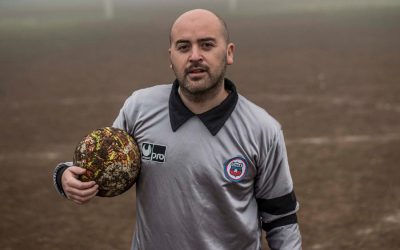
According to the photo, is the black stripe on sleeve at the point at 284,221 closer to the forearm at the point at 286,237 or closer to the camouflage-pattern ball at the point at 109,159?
the forearm at the point at 286,237

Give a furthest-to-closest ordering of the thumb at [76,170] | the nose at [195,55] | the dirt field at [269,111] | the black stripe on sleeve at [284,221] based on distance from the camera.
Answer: the dirt field at [269,111], the black stripe on sleeve at [284,221], the thumb at [76,170], the nose at [195,55]

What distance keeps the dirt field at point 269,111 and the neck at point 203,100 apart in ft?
11.5

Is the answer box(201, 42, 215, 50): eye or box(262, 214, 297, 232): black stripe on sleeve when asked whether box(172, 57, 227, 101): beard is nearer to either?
box(201, 42, 215, 50): eye

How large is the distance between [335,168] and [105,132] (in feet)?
19.2

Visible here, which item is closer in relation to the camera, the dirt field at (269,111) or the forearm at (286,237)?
the forearm at (286,237)

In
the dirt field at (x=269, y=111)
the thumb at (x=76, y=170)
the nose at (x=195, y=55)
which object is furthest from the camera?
the dirt field at (x=269, y=111)

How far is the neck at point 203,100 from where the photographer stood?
3.55 metres

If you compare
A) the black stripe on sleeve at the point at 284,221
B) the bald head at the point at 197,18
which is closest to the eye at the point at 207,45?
the bald head at the point at 197,18

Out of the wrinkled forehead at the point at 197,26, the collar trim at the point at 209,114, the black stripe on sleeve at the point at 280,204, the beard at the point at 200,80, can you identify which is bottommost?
the black stripe on sleeve at the point at 280,204

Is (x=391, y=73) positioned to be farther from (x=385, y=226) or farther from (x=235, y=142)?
(x=235, y=142)

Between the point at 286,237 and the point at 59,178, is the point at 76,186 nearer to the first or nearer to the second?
the point at 59,178

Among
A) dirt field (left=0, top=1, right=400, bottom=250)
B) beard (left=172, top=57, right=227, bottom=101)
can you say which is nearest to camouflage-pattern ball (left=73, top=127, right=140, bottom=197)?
beard (left=172, top=57, right=227, bottom=101)

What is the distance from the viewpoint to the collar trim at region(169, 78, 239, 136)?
11.4ft

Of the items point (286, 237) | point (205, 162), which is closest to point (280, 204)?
point (286, 237)
